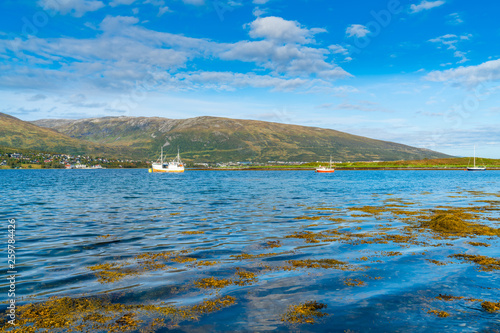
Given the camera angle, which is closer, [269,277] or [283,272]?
[269,277]

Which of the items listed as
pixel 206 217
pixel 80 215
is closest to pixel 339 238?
pixel 206 217

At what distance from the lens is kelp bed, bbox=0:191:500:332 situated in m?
9.38

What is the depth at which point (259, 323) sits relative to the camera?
905cm

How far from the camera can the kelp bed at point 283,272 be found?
9383 mm

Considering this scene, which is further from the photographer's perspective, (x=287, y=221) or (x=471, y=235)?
(x=287, y=221)

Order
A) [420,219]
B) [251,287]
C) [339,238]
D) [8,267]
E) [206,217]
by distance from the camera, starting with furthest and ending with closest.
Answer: [206,217]
[420,219]
[339,238]
[8,267]
[251,287]

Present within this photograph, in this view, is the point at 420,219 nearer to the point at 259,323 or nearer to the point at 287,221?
the point at 287,221

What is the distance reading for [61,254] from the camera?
695 inches

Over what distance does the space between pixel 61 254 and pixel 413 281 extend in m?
17.5

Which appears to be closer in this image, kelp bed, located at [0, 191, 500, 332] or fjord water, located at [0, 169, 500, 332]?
fjord water, located at [0, 169, 500, 332]

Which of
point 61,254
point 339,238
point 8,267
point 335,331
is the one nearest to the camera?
point 335,331

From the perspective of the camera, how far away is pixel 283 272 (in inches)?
547

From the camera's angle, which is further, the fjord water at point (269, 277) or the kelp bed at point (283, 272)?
the kelp bed at point (283, 272)

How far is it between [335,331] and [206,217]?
24070mm
